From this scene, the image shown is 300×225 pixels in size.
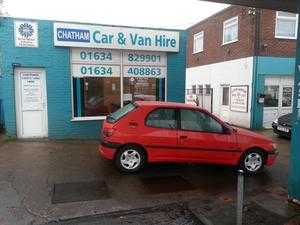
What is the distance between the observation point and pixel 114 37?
11492 mm

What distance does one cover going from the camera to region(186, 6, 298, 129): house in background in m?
16.0

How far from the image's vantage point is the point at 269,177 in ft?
25.9

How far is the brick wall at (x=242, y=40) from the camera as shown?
15969 mm

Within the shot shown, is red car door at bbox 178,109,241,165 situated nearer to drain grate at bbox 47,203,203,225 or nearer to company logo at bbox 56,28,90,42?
drain grate at bbox 47,203,203,225

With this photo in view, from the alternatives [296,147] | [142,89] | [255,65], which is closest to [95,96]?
[142,89]

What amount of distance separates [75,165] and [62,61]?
168 inches

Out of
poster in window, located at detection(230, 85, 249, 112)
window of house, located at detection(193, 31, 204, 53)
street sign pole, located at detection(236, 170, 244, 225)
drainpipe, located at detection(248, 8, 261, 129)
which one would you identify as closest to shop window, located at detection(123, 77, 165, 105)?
drainpipe, located at detection(248, 8, 261, 129)

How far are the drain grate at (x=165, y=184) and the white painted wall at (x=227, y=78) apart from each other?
32.1 feet

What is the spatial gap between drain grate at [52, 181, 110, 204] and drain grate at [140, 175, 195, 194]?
2.81 ft

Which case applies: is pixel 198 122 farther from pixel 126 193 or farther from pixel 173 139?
pixel 126 193

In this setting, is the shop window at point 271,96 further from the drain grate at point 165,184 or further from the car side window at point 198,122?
the drain grate at point 165,184

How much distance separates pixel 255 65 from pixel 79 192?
1187 centimetres

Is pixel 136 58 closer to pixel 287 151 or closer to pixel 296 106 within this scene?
pixel 287 151

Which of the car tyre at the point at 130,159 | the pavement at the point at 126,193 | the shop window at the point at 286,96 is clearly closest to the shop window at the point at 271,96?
the shop window at the point at 286,96
